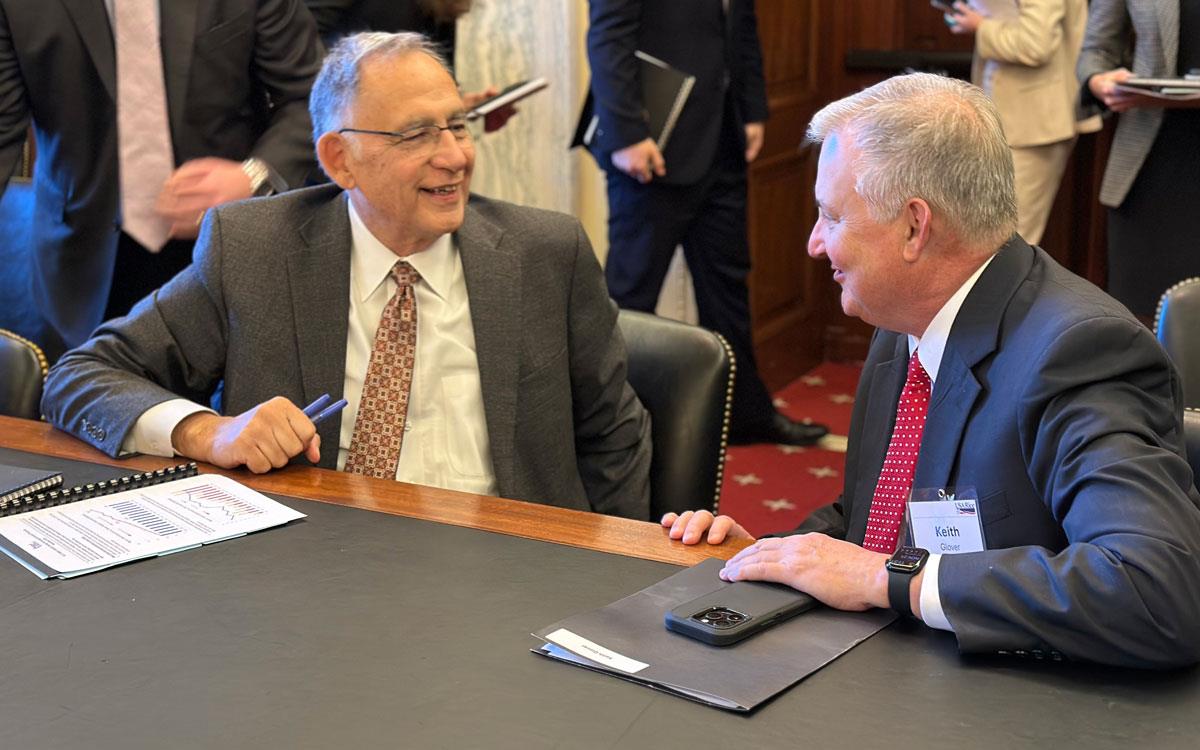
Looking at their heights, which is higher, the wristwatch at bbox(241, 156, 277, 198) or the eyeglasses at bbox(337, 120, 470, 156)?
the eyeglasses at bbox(337, 120, 470, 156)

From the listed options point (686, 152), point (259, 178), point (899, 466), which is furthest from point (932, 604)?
point (686, 152)

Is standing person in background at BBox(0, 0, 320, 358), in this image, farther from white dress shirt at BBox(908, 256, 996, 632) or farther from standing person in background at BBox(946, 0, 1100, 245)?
standing person in background at BBox(946, 0, 1100, 245)

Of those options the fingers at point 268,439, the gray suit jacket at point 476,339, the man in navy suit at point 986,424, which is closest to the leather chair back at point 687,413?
the gray suit jacket at point 476,339

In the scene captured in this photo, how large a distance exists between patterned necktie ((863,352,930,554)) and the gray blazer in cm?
242

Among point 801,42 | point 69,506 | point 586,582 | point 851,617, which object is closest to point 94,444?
point 69,506

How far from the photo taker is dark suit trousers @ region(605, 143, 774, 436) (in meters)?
4.50

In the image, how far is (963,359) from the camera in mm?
1812

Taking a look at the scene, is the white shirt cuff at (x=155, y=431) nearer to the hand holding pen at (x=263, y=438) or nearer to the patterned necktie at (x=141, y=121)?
the hand holding pen at (x=263, y=438)

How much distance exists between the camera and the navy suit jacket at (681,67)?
4.24 metres

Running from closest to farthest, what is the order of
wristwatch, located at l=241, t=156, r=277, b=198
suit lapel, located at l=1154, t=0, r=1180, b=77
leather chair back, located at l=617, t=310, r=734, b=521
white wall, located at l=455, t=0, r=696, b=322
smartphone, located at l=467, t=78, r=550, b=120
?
leather chair back, located at l=617, t=310, r=734, b=521, wristwatch, located at l=241, t=156, r=277, b=198, smartphone, located at l=467, t=78, r=550, b=120, suit lapel, located at l=1154, t=0, r=1180, b=77, white wall, located at l=455, t=0, r=696, b=322

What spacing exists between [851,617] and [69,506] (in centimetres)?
110

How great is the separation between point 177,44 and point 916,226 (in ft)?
5.94

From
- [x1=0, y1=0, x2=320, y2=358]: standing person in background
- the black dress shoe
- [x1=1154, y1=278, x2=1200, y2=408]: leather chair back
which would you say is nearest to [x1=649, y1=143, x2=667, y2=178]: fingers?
the black dress shoe

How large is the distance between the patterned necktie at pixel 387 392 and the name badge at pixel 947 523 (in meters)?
1.00
